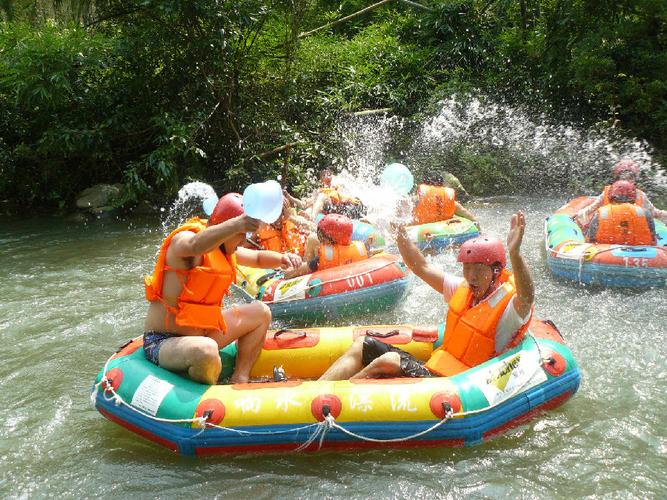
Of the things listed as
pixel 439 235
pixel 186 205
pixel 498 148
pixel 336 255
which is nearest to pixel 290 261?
pixel 336 255

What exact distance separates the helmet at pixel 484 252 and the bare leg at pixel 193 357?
173 cm

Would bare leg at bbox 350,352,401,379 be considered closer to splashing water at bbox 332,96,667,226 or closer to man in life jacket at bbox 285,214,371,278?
man in life jacket at bbox 285,214,371,278

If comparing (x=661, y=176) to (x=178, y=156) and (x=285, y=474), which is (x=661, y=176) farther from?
(x=285, y=474)

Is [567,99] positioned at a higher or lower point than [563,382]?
higher

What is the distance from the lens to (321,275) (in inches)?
250

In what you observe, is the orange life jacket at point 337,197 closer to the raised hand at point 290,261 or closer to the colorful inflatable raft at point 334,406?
the raised hand at point 290,261

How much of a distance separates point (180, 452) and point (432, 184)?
597 centimetres

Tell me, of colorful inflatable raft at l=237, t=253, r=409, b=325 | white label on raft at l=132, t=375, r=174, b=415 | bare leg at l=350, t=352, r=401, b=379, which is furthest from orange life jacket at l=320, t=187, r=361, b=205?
white label on raft at l=132, t=375, r=174, b=415

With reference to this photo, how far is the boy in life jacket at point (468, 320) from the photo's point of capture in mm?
4059

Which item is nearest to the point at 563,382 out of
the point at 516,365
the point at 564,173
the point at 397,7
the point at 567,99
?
the point at 516,365

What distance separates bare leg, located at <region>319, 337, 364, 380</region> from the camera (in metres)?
4.39

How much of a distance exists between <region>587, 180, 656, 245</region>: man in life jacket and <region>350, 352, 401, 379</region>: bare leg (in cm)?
404

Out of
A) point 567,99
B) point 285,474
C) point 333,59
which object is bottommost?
point 285,474

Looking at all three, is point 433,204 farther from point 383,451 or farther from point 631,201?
point 383,451
